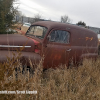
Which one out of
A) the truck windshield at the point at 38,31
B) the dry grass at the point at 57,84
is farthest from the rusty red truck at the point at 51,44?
the dry grass at the point at 57,84

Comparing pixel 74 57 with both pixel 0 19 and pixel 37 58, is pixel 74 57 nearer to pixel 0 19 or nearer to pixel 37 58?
pixel 37 58

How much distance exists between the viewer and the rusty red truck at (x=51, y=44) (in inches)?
126

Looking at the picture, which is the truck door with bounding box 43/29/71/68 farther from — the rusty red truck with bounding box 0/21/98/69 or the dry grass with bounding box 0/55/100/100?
the dry grass with bounding box 0/55/100/100

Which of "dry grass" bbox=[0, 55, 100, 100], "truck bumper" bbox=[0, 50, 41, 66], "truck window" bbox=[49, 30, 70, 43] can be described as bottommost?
"dry grass" bbox=[0, 55, 100, 100]

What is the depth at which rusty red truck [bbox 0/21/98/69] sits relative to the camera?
320 centimetres

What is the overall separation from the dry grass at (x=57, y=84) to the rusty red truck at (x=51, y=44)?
28cm

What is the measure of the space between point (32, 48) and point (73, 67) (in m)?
1.40

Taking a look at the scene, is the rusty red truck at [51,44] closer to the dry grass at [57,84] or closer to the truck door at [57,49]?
the truck door at [57,49]

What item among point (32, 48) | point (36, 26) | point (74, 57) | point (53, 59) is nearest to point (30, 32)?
point (36, 26)

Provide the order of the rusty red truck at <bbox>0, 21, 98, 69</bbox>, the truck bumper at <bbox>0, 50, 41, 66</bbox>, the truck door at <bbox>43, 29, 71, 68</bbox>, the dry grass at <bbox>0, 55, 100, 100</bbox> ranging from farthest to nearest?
the truck door at <bbox>43, 29, 71, 68</bbox>
the rusty red truck at <bbox>0, 21, 98, 69</bbox>
the truck bumper at <bbox>0, 50, 41, 66</bbox>
the dry grass at <bbox>0, 55, 100, 100</bbox>

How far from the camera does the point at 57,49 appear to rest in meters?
3.58

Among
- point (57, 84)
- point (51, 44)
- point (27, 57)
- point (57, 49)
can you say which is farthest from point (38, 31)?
point (57, 84)

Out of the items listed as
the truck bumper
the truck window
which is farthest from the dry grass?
the truck window

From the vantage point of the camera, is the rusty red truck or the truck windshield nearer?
the rusty red truck
